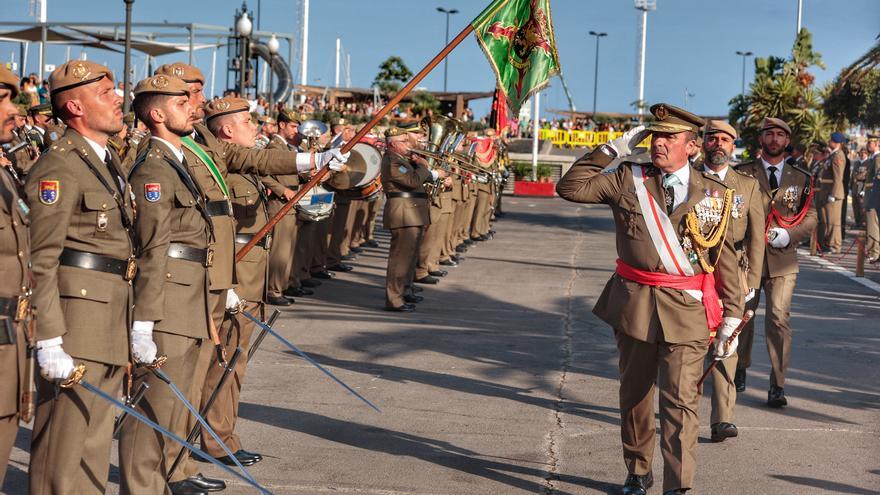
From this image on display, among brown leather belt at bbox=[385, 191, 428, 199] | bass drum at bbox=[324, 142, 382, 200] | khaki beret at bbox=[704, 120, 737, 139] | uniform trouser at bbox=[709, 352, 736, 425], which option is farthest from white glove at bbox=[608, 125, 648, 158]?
brown leather belt at bbox=[385, 191, 428, 199]

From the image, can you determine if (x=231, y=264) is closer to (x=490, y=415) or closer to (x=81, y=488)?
(x=81, y=488)

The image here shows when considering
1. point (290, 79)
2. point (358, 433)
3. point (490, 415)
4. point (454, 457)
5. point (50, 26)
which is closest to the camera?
point (454, 457)

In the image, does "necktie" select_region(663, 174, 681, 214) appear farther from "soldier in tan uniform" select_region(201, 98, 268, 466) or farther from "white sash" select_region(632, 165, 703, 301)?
"soldier in tan uniform" select_region(201, 98, 268, 466)

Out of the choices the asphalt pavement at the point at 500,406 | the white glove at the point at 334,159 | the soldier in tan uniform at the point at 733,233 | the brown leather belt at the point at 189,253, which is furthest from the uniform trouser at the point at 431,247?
the brown leather belt at the point at 189,253

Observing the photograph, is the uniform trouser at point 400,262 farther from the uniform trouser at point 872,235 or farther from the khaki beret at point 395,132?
the uniform trouser at point 872,235

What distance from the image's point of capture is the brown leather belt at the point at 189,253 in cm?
564

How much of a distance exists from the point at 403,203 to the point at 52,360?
9.03 meters

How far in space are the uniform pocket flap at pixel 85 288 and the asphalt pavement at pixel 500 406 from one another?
5.65 ft

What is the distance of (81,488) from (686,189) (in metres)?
3.38

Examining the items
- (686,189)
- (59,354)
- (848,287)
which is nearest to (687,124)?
(686,189)

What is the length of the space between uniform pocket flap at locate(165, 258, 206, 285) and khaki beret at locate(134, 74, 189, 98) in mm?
785

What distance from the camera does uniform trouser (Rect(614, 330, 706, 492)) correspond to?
5992 millimetres

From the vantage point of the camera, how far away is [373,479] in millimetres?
6445

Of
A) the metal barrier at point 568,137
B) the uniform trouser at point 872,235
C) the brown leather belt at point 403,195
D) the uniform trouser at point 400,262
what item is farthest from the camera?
the metal barrier at point 568,137
